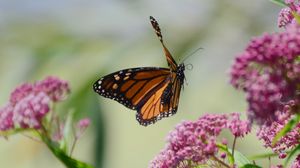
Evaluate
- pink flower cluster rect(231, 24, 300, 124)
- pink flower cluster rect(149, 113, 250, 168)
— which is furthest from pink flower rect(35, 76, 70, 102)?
pink flower cluster rect(231, 24, 300, 124)

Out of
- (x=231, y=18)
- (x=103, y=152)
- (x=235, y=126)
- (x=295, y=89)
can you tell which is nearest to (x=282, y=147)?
(x=235, y=126)

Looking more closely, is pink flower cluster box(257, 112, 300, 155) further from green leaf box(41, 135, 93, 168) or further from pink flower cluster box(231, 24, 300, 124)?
green leaf box(41, 135, 93, 168)

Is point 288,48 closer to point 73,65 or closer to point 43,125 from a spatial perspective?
point 43,125

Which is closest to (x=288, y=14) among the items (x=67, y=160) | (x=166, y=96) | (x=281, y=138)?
(x=281, y=138)

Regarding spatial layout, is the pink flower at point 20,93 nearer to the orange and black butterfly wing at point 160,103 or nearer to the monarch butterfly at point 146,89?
the monarch butterfly at point 146,89

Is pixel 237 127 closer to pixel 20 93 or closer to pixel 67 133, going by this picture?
pixel 67 133

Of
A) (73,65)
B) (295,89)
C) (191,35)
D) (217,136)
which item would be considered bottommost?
(73,65)

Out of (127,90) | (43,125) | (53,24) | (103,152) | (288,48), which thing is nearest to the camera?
(288,48)
